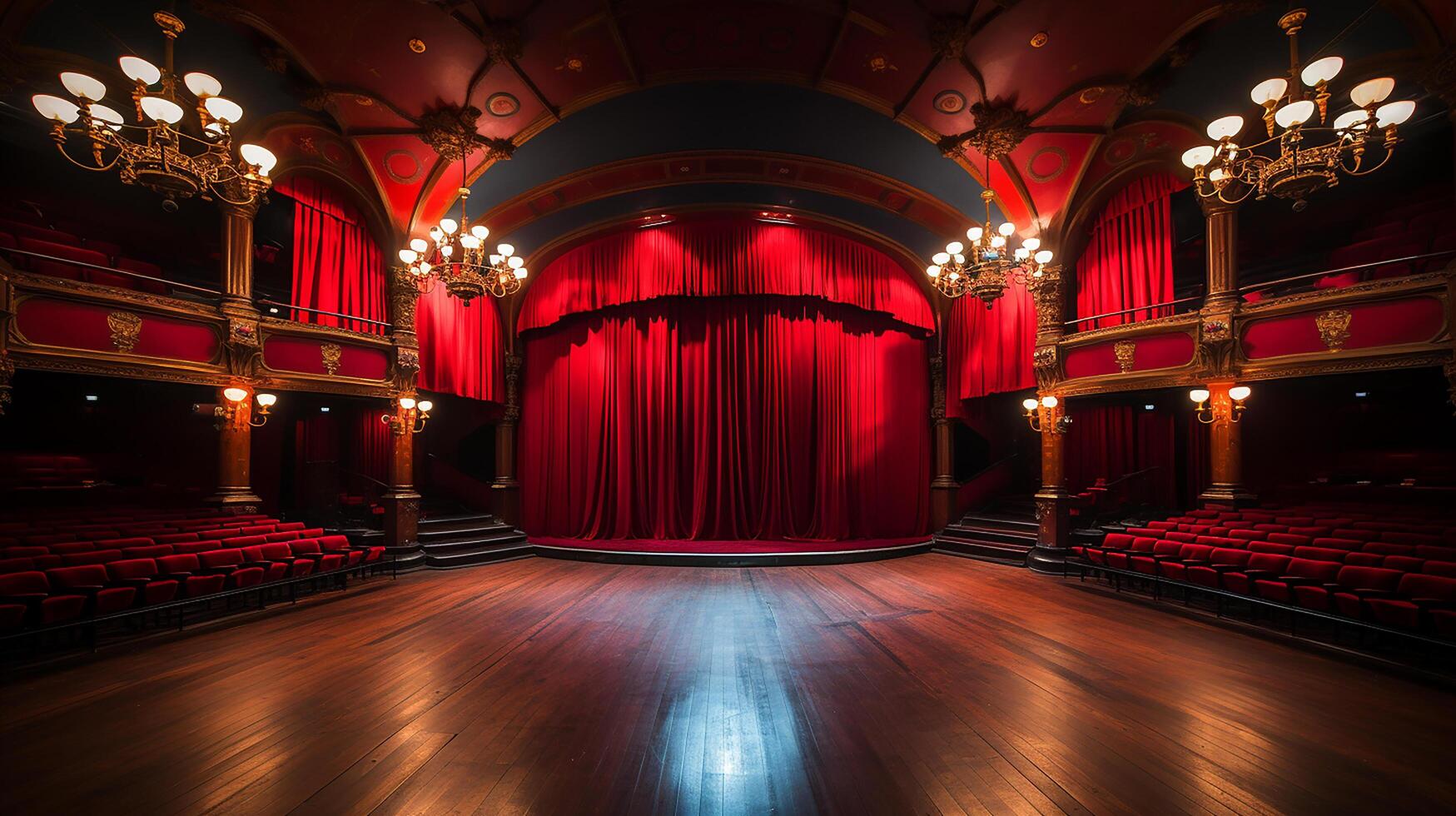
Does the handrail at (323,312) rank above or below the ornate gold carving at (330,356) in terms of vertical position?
above

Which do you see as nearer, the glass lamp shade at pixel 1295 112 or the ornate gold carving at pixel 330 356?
the glass lamp shade at pixel 1295 112

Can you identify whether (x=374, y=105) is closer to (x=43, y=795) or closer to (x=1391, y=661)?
(x=43, y=795)

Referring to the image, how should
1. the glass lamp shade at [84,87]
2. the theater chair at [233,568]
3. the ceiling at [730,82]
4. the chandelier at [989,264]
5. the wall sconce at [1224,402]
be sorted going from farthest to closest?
the wall sconce at [1224,402] → the chandelier at [989,264] → the ceiling at [730,82] → the theater chair at [233,568] → the glass lamp shade at [84,87]

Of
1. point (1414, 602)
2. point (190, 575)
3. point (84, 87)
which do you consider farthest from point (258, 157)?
point (1414, 602)

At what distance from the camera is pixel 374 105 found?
7238 mm

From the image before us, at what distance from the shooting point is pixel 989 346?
33.1 ft

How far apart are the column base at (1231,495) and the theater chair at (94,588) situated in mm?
11989

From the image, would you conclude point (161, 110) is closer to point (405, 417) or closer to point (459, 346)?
point (405, 417)

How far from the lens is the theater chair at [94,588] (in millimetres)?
4262

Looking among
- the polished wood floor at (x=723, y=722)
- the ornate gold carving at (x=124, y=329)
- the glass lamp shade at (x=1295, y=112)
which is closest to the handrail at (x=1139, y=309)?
the glass lamp shade at (x=1295, y=112)

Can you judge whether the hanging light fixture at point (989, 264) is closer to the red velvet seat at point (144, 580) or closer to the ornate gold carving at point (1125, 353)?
the ornate gold carving at point (1125, 353)

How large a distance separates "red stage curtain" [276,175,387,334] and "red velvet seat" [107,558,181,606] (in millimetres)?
4502

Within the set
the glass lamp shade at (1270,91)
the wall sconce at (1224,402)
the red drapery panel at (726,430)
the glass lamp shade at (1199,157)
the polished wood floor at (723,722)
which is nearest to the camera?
the polished wood floor at (723,722)

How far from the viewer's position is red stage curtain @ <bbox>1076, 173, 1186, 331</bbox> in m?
8.03
